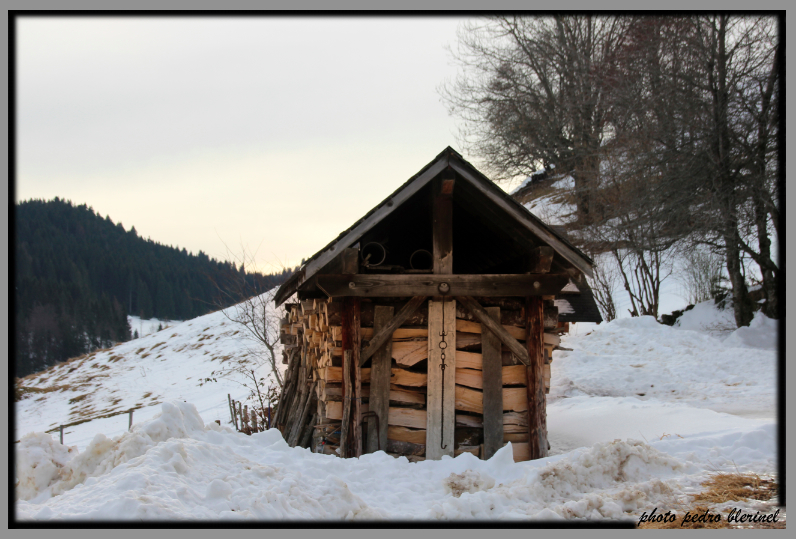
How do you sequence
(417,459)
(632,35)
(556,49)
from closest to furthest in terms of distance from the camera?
(417,459) → (632,35) → (556,49)

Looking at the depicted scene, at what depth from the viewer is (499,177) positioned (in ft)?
104

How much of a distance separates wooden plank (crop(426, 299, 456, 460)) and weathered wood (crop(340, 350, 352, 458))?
1036 mm

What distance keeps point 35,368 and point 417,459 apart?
45352 mm

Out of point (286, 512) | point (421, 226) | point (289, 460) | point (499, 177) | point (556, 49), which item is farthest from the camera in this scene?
point (499, 177)

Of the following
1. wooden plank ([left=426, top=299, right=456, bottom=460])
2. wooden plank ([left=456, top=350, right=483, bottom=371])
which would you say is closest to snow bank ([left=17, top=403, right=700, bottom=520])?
wooden plank ([left=426, top=299, right=456, bottom=460])

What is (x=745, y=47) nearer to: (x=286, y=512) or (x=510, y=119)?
(x=510, y=119)

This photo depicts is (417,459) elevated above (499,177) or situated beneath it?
situated beneath

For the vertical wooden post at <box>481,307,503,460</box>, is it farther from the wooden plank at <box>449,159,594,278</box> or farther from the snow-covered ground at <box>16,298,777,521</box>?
the wooden plank at <box>449,159,594,278</box>

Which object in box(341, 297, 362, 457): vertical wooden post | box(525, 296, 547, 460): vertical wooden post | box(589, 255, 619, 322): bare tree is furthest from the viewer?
box(589, 255, 619, 322): bare tree

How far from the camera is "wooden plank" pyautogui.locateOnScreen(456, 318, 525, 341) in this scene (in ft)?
24.0

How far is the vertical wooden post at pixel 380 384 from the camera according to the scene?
7062 millimetres

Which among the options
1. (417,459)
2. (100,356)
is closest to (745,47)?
(417,459)

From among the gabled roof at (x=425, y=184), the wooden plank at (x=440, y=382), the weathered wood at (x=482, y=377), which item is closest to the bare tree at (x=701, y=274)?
the weathered wood at (x=482, y=377)

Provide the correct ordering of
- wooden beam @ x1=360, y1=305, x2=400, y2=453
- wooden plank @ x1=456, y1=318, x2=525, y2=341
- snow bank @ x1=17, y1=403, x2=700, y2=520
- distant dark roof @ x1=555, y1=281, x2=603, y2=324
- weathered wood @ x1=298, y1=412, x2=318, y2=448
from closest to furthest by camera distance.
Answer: snow bank @ x1=17, y1=403, x2=700, y2=520, wooden beam @ x1=360, y1=305, x2=400, y2=453, wooden plank @ x1=456, y1=318, x2=525, y2=341, weathered wood @ x1=298, y1=412, x2=318, y2=448, distant dark roof @ x1=555, y1=281, x2=603, y2=324
